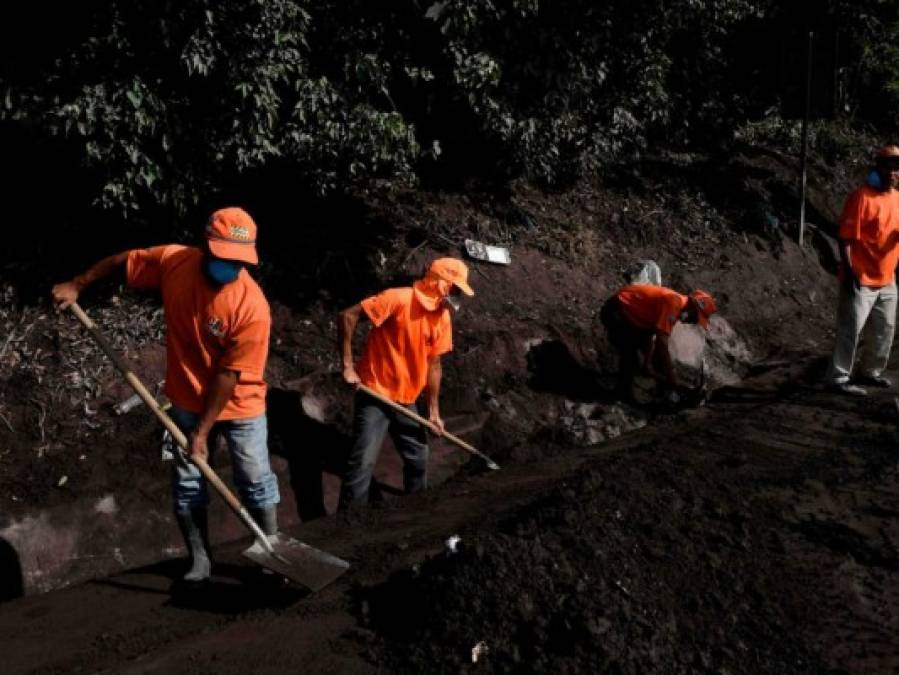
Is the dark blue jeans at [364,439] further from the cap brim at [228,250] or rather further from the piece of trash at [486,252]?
the piece of trash at [486,252]

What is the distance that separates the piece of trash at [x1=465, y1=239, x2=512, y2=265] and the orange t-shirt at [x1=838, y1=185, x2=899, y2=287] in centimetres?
330

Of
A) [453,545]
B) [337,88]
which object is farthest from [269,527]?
[337,88]

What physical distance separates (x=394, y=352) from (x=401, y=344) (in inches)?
2.8

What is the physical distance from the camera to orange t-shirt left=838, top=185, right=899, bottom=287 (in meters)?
6.58

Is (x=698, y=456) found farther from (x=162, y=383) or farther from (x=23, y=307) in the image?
(x=23, y=307)

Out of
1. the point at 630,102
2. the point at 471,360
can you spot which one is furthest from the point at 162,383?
the point at 630,102

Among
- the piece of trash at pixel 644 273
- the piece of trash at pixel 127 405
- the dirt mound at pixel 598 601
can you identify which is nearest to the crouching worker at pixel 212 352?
the dirt mound at pixel 598 601

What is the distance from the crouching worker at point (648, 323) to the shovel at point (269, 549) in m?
4.19

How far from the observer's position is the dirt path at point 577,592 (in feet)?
11.1

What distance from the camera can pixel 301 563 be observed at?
422 centimetres

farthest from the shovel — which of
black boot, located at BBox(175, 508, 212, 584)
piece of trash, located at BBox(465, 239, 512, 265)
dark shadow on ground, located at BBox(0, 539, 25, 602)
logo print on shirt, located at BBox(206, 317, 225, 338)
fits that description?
piece of trash, located at BBox(465, 239, 512, 265)

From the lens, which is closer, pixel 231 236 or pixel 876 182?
pixel 231 236

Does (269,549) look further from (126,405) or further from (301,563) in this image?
(126,405)

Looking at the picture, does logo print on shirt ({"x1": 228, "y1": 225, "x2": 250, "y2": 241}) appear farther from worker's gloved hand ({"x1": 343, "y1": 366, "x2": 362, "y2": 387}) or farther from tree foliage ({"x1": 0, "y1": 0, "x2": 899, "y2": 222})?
tree foliage ({"x1": 0, "y1": 0, "x2": 899, "y2": 222})
